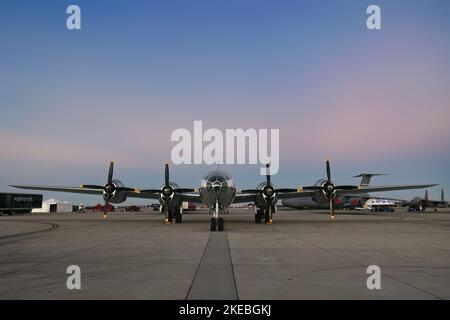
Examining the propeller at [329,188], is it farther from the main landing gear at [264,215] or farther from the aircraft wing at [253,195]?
the main landing gear at [264,215]

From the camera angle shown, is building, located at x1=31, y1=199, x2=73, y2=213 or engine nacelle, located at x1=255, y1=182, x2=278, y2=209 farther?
building, located at x1=31, y1=199, x2=73, y2=213

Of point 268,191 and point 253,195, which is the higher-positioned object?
point 268,191

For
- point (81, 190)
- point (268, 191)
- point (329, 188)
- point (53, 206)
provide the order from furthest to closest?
point (53, 206) → point (81, 190) → point (329, 188) → point (268, 191)

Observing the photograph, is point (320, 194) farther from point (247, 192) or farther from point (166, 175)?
point (166, 175)

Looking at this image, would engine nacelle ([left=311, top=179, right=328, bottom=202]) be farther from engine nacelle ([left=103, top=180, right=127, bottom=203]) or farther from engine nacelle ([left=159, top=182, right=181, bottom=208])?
engine nacelle ([left=103, top=180, right=127, bottom=203])

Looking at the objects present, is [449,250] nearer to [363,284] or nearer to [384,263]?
[384,263]

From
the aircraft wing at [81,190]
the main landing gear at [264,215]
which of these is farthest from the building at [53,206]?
the main landing gear at [264,215]

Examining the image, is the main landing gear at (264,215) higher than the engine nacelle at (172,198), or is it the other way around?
the engine nacelle at (172,198)

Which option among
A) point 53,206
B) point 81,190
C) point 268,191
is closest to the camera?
point 268,191

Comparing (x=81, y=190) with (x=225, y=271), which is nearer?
(x=225, y=271)

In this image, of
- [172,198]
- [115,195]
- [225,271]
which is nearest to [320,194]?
[172,198]

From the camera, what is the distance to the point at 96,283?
8273 millimetres

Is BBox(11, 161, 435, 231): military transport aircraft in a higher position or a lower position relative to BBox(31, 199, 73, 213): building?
higher

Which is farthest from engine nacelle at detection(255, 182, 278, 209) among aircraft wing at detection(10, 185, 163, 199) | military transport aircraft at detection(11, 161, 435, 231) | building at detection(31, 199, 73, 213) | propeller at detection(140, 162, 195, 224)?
building at detection(31, 199, 73, 213)
